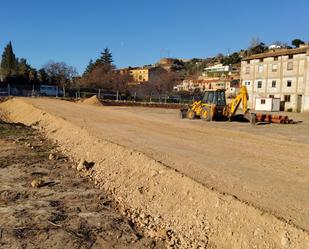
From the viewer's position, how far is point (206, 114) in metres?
30.1

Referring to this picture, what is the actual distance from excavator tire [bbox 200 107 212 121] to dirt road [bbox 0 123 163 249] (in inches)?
721

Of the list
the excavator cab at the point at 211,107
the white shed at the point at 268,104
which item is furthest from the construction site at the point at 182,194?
the white shed at the point at 268,104

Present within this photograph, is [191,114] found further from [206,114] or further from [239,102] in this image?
[239,102]

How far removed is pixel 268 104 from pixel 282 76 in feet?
27.1

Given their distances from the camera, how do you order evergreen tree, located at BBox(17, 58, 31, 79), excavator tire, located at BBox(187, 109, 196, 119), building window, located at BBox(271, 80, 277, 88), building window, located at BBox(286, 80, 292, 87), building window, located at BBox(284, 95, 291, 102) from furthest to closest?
1. evergreen tree, located at BBox(17, 58, 31, 79)
2. building window, located at BBox(271, 80, 277, 88)
3. building window, located at BBox(286, 80, 292, 87)
4. building window, located at BBox(284, 95, 291, 102)
5. excavator tire, located at BBox(187, 109, 196, 119)

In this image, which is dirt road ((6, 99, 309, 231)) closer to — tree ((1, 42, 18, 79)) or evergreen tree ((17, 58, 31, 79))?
evergreen tree ((17, 58, 31, 79))

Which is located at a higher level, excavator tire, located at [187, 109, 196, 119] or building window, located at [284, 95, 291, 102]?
building window, located at [284, 95, 291, 102]

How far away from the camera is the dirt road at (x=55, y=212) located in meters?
6.65

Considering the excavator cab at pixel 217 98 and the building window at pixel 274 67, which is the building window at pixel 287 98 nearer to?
the building window at pixel 274 67

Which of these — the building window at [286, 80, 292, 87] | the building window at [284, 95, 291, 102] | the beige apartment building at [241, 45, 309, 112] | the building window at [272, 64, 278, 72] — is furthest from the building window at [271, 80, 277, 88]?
the building window at [284, 95, 291, 102]

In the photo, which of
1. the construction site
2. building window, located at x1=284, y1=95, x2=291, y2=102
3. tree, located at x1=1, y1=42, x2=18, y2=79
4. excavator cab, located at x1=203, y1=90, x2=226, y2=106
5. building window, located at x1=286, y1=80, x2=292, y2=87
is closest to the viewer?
the construction site

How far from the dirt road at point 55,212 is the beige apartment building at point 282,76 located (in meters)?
56.4

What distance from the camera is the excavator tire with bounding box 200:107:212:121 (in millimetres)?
29881

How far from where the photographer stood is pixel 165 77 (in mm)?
104062
